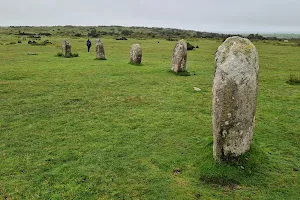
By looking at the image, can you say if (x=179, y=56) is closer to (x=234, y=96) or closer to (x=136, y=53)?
(x=136, y=53)

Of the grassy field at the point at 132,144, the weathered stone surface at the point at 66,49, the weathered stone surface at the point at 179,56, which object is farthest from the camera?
the weathered stone surface at the point at 66,49

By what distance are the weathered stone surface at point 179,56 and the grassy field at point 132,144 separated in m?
3.66

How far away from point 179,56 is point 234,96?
14983mm

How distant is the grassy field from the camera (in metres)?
7.72

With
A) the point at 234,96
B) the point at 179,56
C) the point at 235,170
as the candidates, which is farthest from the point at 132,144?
the point at 179,56

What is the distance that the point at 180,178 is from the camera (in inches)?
322

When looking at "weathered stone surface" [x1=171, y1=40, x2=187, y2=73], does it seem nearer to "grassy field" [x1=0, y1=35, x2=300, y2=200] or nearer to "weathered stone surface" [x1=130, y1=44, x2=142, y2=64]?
"grassy field" [x1=0, y1=35, x2=300, y2=200]

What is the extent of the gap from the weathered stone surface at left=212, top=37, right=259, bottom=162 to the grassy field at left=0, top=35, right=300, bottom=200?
0.65 meters

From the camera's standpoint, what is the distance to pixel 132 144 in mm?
10352

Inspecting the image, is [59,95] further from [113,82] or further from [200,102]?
[200,102]

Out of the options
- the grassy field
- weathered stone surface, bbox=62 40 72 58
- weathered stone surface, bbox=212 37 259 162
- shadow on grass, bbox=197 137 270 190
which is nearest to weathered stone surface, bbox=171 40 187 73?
the grassy field

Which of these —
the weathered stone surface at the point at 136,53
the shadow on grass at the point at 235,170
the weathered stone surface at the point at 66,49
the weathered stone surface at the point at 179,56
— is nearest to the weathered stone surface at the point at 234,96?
the shadow on grass at the point at 235,170

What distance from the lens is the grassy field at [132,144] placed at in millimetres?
7719

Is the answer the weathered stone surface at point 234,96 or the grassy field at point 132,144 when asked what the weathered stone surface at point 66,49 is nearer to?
the grassy field at point 132,144
